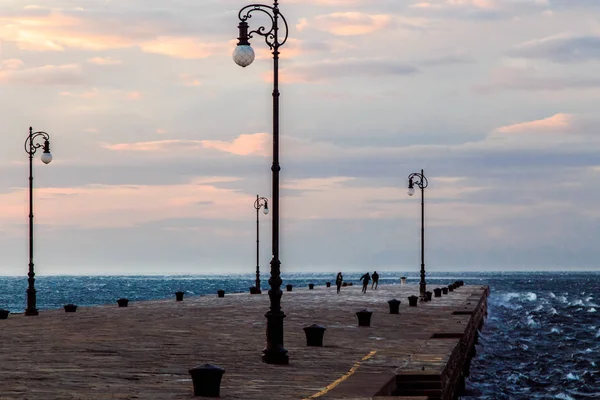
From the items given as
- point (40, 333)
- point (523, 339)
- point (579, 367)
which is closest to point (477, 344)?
point (523, 339)

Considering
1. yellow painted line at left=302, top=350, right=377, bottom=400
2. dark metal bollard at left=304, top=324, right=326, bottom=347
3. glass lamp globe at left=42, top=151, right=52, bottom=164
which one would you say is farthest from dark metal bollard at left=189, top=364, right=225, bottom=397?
glass lamp globe at left=42, top=151, right=52, bottom=164

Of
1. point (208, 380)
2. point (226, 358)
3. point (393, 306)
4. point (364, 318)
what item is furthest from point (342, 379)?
point (393, 306)

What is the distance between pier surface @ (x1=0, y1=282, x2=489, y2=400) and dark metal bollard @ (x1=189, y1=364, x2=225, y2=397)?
209 millimetres

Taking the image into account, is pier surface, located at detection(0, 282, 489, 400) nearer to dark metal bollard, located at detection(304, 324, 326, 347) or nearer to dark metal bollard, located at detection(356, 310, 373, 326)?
dark metal bollard, located at detection(304, 324, 326, 347)

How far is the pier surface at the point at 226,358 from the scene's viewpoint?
16.5 meters

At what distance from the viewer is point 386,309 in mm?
46938

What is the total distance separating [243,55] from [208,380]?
7630 millimetres

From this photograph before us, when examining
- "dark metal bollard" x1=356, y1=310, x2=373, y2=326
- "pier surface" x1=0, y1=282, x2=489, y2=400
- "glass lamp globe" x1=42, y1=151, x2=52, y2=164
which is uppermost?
"glass lamp globe" x1=42, y1=151, x2=52, y2=164

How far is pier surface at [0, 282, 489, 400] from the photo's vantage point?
1645cm

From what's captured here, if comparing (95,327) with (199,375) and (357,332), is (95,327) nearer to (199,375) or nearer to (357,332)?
(357,332)

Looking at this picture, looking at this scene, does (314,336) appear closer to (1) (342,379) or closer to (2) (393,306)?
(1) (342,379)

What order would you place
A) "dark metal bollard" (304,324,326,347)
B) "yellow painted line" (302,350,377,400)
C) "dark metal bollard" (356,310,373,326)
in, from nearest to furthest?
"yellow painted line" (302,350,377,400) < "dark metal bollard" (304,324,326,347) < "dark metal bollard" (356,310,373,326)

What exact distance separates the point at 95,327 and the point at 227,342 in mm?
8225

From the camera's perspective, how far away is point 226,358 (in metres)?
22.1
